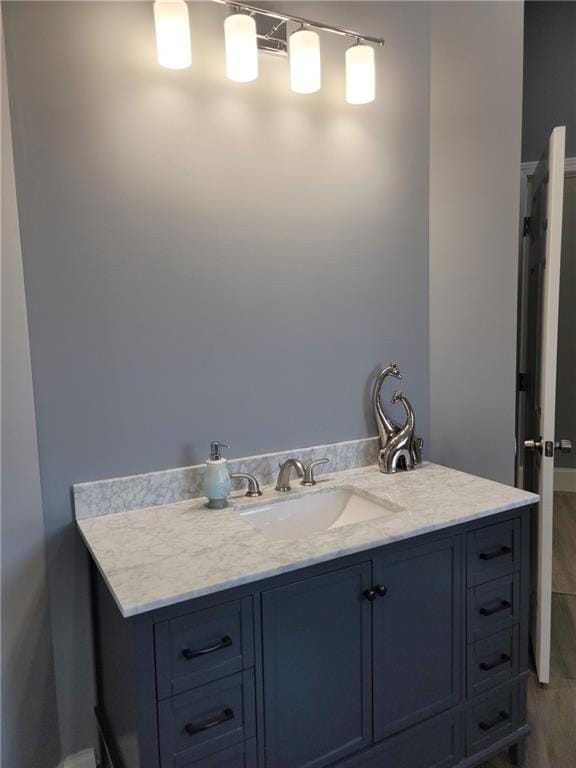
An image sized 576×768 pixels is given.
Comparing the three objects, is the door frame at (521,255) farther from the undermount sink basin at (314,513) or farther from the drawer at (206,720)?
the drawer at (206,720)

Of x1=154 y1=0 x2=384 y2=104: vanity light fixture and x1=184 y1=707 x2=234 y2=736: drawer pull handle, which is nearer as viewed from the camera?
x1=184 y1=707 x2=234 y2=736: drawer pull handle

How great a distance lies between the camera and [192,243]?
5.76 ft

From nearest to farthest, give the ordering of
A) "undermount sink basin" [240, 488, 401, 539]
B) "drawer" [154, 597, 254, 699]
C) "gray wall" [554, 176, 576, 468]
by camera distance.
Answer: "drawer" [154, 597, 254, 699]
"undermount sink basin" [240, 488, 401, 539]
"gray wall" [554, 176, 576, 468]

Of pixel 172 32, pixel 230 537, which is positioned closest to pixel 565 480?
pixel 230 537

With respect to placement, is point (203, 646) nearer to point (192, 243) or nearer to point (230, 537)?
point (230, 537)

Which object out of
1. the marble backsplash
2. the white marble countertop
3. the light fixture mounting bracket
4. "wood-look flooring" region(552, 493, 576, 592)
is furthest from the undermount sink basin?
"wood-look flooring" region(552, 493, 576, 592)

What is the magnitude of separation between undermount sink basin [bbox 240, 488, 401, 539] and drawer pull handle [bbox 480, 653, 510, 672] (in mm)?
521

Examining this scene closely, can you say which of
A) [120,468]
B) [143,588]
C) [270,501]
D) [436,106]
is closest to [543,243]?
[436,106]

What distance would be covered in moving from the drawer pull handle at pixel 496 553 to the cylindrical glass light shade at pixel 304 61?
1491 millimetres

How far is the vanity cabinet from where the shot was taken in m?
1.25

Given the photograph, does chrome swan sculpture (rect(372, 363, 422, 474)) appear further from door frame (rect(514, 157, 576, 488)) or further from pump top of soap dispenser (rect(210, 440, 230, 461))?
door frame (rect(514, 157, 576, 488))

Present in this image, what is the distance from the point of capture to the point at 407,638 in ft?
5.14

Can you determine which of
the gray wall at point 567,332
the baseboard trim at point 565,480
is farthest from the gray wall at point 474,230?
A: the baseboard trim at point 565,480

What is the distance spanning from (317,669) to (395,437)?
880 millimetres
